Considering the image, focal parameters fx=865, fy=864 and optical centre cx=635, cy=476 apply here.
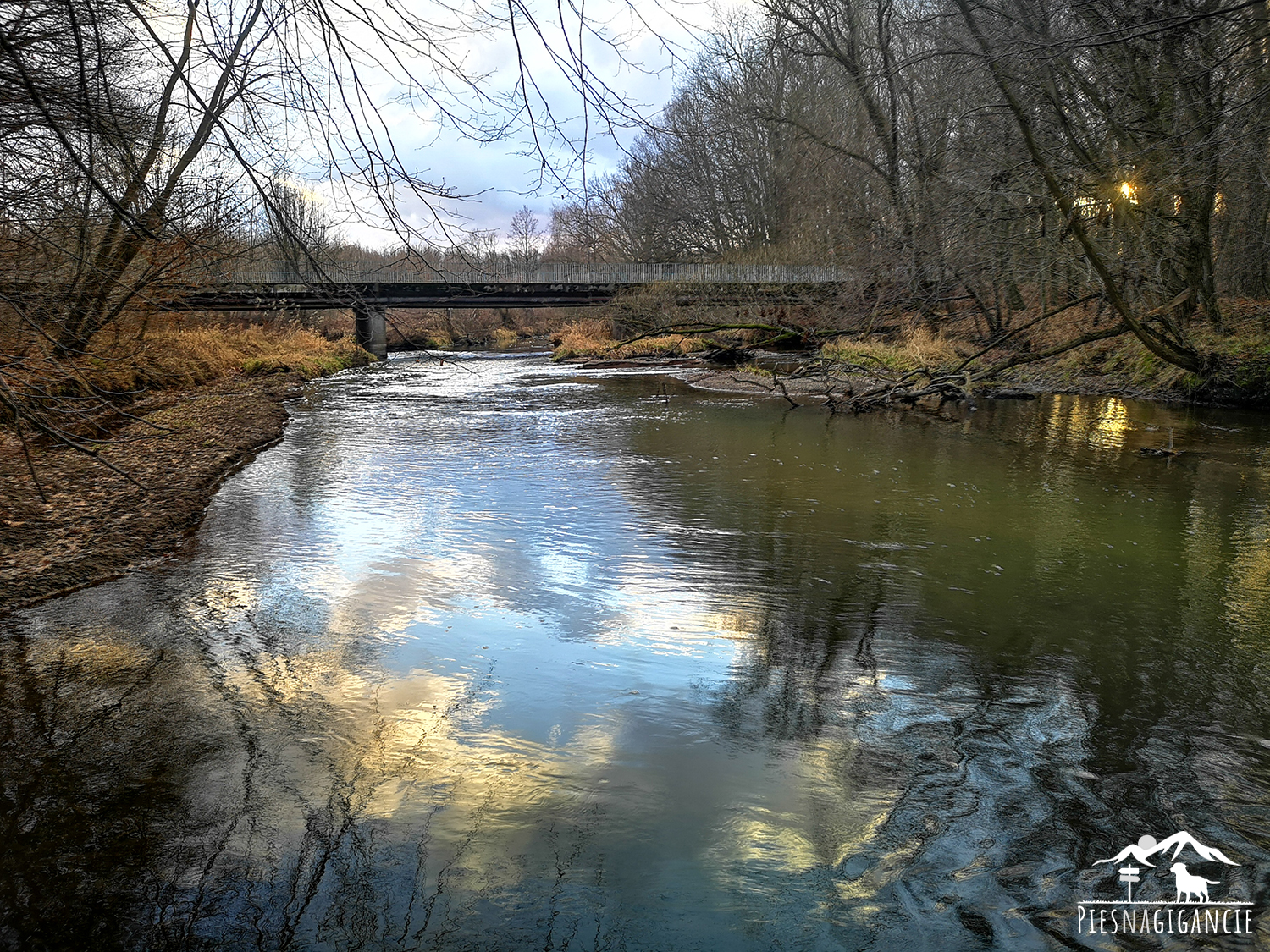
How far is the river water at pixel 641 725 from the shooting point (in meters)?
3.38

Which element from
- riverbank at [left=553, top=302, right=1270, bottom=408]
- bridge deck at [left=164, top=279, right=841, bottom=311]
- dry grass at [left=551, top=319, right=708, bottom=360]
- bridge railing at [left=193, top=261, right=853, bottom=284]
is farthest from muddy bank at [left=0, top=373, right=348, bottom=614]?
dry grass at [left=551, top=319, right=708, bottom=360]

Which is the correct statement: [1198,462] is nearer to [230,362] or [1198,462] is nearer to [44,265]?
[44,265]

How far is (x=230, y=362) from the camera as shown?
2425cm

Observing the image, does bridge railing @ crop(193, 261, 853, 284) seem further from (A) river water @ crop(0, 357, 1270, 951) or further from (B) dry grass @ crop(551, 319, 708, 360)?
(A) river water @ crop(0, 357, 1270, 951)

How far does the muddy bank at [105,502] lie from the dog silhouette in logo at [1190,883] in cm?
519

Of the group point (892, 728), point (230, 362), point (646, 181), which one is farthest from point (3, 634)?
point (230, 362)

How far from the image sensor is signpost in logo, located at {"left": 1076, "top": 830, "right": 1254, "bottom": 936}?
322 centimetres

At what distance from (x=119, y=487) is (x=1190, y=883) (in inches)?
411

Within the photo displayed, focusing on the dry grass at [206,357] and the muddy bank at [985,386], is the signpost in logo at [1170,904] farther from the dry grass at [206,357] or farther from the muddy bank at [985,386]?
the muddy bank at [985,386]

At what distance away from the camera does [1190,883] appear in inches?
134

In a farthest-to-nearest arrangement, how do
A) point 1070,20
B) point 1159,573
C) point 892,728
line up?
point 1070,20
point 1159,573
point 892,728

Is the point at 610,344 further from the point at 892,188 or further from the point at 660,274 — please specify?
the point at 892,188

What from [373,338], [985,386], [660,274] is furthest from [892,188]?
[373,338]

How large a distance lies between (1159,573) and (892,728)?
3.98 metres
